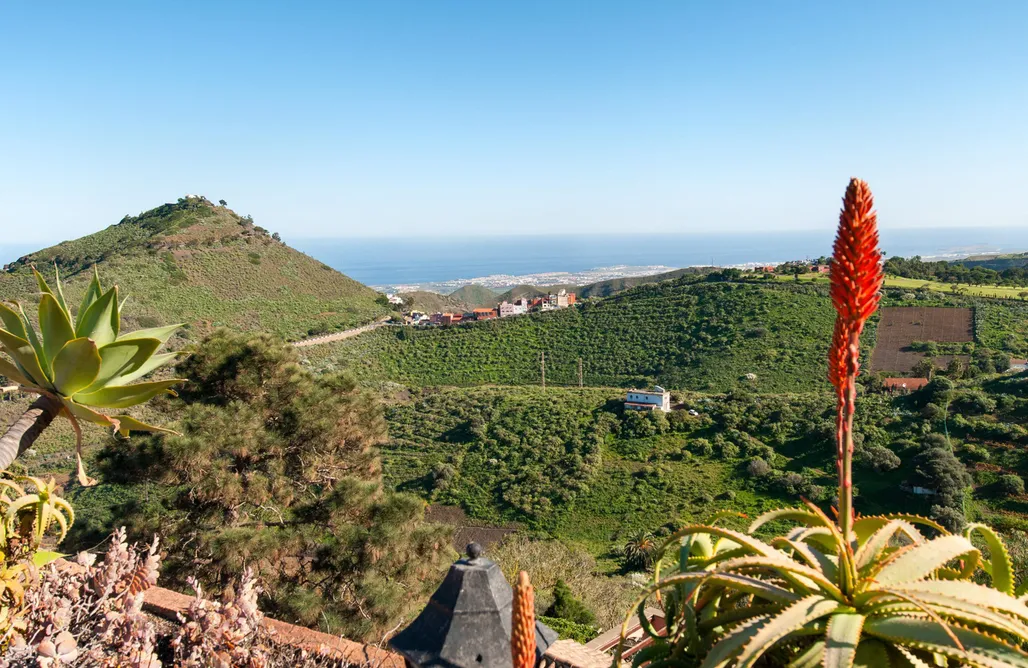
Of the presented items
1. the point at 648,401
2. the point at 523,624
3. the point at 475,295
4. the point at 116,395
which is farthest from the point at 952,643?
the point at 475,295

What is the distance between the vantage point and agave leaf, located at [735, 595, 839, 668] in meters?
1.36

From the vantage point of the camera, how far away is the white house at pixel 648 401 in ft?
84.0

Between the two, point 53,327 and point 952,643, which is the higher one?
point 53,327

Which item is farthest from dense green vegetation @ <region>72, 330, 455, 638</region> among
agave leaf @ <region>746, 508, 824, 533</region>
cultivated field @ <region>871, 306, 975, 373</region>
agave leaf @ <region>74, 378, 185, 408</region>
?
cultivated field @ <region>871, 306, 975, 373</region>

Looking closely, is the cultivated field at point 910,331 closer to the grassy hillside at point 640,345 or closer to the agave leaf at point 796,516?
the grassy hillside at point 640,345

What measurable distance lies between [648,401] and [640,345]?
11.8m

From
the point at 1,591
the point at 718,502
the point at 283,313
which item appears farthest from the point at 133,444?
the point at 283,313

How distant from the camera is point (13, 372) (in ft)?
6.19

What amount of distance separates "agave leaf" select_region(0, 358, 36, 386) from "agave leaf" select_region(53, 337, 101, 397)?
0.08 meters

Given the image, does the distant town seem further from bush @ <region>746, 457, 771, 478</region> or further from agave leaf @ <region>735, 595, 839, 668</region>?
agave leaf @ <region>735, 595, 839, 668</region>

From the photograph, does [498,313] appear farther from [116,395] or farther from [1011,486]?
[116,395]

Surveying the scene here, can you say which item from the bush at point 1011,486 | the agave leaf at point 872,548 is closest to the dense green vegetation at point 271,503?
the agave leaf at point 872,548

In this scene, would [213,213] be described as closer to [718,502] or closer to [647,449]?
[647,449]

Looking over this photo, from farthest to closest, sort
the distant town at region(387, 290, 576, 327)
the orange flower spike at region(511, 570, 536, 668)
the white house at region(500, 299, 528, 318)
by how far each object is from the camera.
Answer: the white house at region(500, 299, 528, 318) → the distant town at region(387, 290, 576, 327) → the orange flower spike at region(511, 570, 536, 668)
